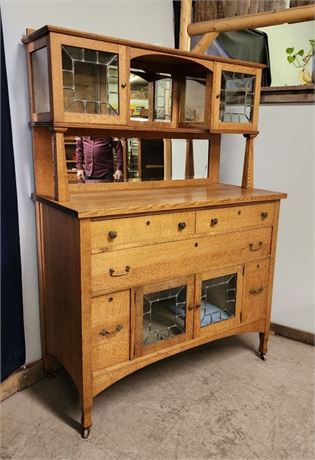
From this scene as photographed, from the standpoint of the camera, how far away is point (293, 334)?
2.42 m

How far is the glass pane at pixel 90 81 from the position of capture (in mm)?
1557

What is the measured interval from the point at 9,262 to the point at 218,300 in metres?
0.99

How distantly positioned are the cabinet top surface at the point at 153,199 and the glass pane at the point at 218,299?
0.39 meters

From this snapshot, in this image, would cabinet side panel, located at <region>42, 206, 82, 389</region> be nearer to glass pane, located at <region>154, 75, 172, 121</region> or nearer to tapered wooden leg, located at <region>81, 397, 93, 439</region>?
tapered wooden leg, located at <region>81, 397, 93, 439</region>

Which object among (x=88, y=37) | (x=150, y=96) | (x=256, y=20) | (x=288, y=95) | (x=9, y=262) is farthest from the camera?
(x=288, y=95)

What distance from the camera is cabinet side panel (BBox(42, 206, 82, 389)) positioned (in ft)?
5.03

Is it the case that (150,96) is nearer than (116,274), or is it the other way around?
(116,274)

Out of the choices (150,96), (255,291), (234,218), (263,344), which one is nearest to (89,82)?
(150,96)

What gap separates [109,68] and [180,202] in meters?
0.60

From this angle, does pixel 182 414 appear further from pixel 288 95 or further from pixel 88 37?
pixel 288 95

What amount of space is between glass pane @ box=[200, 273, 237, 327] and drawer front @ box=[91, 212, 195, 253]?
329mm

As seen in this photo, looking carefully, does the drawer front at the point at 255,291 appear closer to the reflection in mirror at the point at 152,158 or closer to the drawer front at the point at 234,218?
the drawer front at the point at 234,218

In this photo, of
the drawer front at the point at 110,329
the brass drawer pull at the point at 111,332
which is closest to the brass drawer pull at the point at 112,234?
the drawer front at the point at 110,329

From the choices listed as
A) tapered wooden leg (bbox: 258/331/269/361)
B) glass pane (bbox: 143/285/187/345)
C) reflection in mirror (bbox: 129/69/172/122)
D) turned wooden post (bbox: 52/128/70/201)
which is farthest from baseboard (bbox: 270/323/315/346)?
turned wooden post (bbox: 52/128/70/201)
